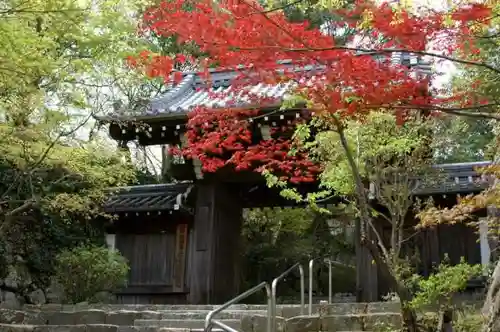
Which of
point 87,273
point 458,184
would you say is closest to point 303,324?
point 458,184

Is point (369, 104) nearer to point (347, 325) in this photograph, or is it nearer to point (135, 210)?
point (347, 325)

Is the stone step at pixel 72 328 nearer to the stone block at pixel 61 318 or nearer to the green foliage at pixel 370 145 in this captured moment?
the stone block at pixel 61 318

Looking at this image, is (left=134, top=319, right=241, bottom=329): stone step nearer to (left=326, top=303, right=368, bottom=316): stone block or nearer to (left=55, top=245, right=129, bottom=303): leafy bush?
(left=326, top=303, right=368, bottom=316): stone block

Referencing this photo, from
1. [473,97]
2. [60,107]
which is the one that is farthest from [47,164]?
[473,97]

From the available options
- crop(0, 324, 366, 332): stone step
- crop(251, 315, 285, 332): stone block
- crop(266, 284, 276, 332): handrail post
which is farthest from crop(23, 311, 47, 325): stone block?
crop(266, 284, 276, 332): handrail post

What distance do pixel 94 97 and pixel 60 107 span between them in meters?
0.72

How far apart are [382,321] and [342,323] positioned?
1.61 feet

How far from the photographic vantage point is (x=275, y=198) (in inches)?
505

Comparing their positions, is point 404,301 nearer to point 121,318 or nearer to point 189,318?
point 189,318

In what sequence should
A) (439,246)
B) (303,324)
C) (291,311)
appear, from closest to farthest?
(303,324)
(291,311)
(439,246)

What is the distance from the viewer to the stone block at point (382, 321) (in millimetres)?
6699

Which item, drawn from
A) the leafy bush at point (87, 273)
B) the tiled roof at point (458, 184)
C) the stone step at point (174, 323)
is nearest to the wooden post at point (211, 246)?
the leafy bush at point (87, 273)

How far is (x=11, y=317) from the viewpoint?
8695 mm

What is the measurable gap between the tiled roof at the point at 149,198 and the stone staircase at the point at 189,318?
3017 millimetres
